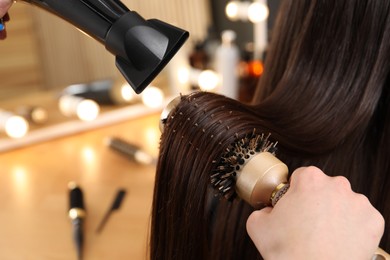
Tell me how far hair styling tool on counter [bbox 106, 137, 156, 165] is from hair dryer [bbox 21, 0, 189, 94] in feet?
1.76

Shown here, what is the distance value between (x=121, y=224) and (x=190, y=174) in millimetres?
338

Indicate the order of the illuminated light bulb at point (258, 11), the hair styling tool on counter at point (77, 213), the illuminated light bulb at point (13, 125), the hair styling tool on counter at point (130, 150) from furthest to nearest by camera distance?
the illuminated light bulb at point (258, 11) → the illuminated light bulb at point (13, 125) → the hair styling tool on counter at point (130, 150) → the hair styling tool on counter at point (77, 213)

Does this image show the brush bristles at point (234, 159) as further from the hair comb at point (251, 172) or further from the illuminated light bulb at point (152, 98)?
the illuminated light bulb at point (152, 98)

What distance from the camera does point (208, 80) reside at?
4.20ft

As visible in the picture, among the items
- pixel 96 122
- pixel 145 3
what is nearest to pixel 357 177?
pixel 96 122

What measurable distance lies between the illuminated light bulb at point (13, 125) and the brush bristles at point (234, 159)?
72 centimetres

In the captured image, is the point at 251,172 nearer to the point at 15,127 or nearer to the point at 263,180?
the point at 263,180

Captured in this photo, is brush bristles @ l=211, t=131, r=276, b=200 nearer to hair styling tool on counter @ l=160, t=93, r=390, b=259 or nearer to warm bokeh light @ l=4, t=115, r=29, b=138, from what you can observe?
hair styling tool on counter @ l=160, t=93, r=390, b=259

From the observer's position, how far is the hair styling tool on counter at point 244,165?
462 mm

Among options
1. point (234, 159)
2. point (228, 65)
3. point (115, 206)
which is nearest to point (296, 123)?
point (234, 159)

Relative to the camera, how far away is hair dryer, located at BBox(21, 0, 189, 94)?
1.52 ft

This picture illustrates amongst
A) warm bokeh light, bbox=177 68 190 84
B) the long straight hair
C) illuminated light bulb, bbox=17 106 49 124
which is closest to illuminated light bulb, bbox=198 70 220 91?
warm bokeh light, bbox=177 68 190 84

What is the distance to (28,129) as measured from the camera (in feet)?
3.76

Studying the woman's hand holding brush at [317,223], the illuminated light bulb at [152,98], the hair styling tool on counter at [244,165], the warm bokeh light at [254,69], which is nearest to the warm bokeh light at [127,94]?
the illuminated light bulb at [152,98]
